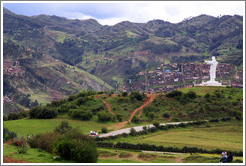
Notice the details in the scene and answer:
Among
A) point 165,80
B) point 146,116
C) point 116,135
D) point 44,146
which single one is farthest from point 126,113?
point 165,80

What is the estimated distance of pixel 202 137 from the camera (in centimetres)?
3691

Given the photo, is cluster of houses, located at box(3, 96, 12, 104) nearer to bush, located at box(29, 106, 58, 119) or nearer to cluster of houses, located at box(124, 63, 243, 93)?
cluster of houses, located at box(124, 63, 243, 93)

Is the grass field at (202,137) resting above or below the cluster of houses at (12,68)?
below

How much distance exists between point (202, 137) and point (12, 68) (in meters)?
122

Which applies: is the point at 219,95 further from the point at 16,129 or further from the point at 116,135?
the point at 16,129

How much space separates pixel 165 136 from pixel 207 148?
29.7 feet

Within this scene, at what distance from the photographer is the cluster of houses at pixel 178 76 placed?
10581 cm

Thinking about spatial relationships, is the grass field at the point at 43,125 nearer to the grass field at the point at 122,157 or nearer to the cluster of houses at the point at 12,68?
the grass field at the point at 122,157

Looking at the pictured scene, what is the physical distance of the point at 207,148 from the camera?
97.1 ft

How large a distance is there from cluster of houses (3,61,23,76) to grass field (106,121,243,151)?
109m

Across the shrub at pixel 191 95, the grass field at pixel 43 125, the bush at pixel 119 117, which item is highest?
the shrub at pixel 191 95

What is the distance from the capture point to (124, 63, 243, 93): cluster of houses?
10581cm

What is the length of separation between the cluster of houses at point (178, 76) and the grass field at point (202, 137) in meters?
59.6

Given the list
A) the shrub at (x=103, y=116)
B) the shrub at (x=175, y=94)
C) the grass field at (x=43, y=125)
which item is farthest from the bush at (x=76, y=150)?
the shrub at (x=175, y=94)
